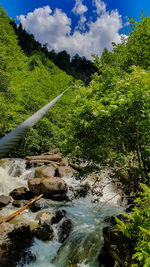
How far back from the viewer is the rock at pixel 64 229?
6480mm

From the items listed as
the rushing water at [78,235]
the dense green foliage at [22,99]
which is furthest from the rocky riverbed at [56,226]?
the dense green foliage at [22,99]

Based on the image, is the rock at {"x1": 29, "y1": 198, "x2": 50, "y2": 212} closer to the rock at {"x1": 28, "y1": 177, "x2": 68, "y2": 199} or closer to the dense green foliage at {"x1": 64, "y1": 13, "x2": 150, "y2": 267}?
the rock at {"x1": 28, "y1": 177, "x2": 68, "y2": 199}

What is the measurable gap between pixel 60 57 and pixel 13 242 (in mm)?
84748

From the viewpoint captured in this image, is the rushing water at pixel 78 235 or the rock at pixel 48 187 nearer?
the rushing water at pixel 78 235

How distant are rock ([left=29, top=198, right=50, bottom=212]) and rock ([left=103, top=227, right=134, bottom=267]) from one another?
4480 millimetres

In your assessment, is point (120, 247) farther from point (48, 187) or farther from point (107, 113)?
point (48, 187)

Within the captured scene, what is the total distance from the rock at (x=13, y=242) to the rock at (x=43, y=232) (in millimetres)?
289

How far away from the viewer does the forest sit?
4770 millimetres

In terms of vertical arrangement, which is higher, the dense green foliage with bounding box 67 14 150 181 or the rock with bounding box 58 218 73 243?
the dense green foliage with bounding box 67 14 150 181

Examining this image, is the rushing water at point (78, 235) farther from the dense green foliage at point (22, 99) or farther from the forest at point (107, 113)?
the dense green foliage at point (22, 99)

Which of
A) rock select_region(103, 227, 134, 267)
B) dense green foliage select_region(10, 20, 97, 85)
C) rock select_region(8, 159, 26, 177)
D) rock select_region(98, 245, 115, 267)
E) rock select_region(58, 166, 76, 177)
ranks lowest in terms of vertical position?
rock select_region(8, 159, 26, 177)

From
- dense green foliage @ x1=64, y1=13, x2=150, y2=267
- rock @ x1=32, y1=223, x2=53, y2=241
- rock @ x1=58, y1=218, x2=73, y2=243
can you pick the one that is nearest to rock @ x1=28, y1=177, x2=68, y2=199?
rock @ x1=58, y1=218, x2=73, y2=243

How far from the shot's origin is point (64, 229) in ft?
22.5

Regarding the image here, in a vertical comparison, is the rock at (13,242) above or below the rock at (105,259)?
below
